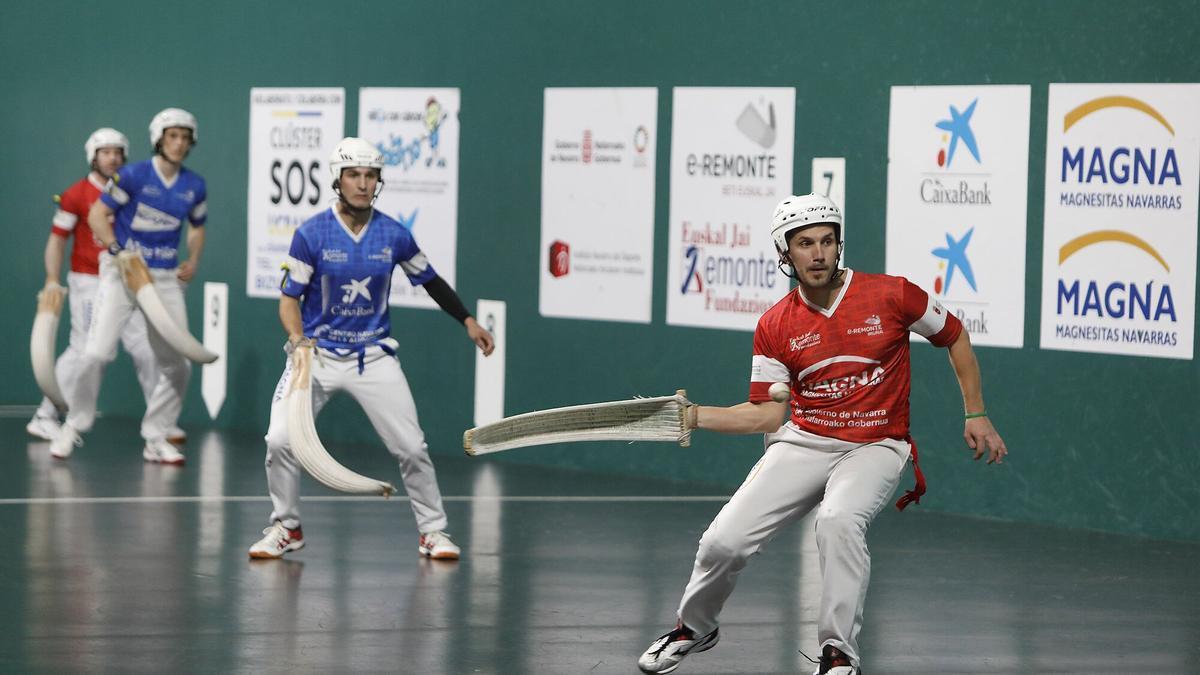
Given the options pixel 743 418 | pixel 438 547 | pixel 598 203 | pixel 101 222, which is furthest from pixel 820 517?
pixel 101 222

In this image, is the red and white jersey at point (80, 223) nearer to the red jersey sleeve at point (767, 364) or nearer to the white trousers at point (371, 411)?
the white trousers at point (371, 411)

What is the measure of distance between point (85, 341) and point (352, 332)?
15.1 ft

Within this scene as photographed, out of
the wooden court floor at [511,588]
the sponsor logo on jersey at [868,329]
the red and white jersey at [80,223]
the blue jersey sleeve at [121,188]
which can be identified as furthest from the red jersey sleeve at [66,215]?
the sponsor logo on jersey at [868,329]

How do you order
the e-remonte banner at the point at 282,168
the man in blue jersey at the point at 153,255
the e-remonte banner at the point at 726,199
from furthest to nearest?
the e-remonte banner at the point at 282,168 < the man in blue jersey at the point at 153,255 < the e-remonte banner at the point at 726,199

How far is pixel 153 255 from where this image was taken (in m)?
12.3

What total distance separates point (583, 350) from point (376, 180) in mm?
3570

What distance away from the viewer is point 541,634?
732 cm

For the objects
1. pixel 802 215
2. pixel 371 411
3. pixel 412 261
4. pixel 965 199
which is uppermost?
pixel 965 199

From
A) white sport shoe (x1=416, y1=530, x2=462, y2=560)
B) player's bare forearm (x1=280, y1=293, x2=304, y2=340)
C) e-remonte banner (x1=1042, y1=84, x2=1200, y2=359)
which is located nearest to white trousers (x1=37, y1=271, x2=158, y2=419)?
player's bare forearm (x1=280, y1=293, x2=304, y2=340)

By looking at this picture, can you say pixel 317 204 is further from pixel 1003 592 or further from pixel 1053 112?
pixel 1003 592

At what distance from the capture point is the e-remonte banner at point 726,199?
37.0 ft

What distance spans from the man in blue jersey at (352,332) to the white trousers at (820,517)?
261 centimetres

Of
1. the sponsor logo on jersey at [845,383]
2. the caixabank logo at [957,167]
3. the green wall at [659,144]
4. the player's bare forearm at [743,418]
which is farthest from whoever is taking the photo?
Answer: the caixabank logo at [957,167]

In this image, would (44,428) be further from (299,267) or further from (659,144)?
(299,267)
